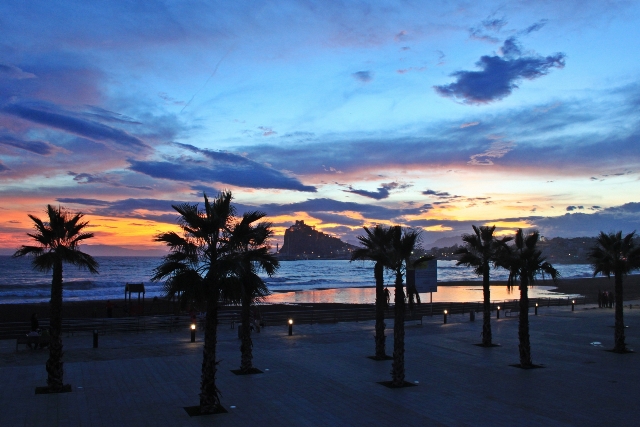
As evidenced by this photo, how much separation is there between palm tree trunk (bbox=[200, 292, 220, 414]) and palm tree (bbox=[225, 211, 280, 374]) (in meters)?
0.67

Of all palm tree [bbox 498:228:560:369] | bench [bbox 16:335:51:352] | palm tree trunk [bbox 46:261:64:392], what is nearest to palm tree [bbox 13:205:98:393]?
palm tree trunk [bbox 46:261:64:392]

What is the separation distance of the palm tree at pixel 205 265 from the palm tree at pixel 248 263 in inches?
10.6

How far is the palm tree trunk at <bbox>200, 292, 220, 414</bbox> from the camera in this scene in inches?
479

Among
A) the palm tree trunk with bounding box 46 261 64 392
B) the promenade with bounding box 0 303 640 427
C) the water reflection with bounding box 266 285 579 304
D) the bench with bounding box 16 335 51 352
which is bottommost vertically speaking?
the water reflection with bounding box 266 285 579 304

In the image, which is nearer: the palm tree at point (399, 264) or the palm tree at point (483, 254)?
the palm tree at point (399, 264)

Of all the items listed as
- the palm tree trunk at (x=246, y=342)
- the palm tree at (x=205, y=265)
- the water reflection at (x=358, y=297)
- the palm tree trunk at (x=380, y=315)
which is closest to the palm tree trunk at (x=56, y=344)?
the palm tree at (x=205, y=265)

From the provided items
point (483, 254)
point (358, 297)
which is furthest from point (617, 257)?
point (358, 297)

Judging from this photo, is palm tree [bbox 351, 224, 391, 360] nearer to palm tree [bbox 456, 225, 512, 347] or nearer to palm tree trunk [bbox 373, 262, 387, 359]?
palm tree trunk [bbox 373, 262, 387, 359]

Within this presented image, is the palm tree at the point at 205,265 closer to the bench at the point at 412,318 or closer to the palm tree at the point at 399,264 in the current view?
the palm tree at the point at 399,264

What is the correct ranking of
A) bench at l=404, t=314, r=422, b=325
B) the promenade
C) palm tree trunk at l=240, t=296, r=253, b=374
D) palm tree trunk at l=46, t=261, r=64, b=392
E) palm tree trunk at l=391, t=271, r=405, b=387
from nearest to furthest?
the promenade
palm tree trunk at l=46, t=261, r=64, b=392
palm tree trunk at l=391, t=271, r=405, b=387
palm tree trunk at l=240, t=296, r=253, b=374
bench at l=404, t=314, r=422, b=325

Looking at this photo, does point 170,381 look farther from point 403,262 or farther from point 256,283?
point 403,262

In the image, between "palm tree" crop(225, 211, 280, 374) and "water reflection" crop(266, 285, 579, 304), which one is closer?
"palm tree" crop(225, 211, 280, 374)

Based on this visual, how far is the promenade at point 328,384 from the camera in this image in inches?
468

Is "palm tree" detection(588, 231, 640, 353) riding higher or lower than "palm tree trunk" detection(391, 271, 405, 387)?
higher
